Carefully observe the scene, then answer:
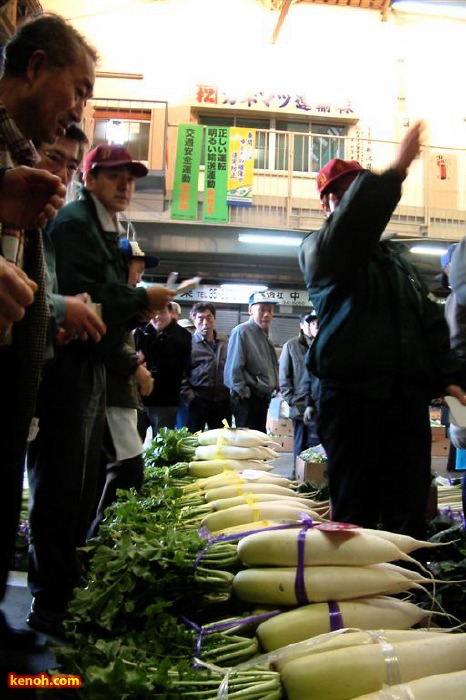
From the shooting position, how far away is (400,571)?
1292 mm

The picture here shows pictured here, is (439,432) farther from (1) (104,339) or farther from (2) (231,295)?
(1) (104,339)

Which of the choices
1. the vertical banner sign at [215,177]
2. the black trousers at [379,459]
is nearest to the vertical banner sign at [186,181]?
the vertical banner sign at [215,177]

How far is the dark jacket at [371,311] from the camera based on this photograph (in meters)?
1.78

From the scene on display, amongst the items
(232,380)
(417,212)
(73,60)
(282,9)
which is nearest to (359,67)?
(282,9)

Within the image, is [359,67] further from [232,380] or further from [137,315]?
[137,315]

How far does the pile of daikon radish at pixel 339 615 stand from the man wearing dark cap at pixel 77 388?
775 mm

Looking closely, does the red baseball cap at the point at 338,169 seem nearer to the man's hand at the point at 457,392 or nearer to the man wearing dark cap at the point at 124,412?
the man's hand at the point at 457,392

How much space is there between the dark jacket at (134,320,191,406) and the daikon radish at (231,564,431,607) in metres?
3.53

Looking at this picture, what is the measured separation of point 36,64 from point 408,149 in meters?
1.12

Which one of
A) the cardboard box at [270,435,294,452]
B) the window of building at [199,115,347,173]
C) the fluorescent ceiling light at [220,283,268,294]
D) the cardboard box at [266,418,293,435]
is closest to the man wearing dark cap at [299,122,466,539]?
the cardboard box at [270,435,294,452]

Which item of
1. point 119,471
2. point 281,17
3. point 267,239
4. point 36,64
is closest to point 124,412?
point 119,471

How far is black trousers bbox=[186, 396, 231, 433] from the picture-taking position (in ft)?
19.4

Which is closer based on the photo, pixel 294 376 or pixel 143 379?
pixel 143 379

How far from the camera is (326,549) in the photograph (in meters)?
1.26
